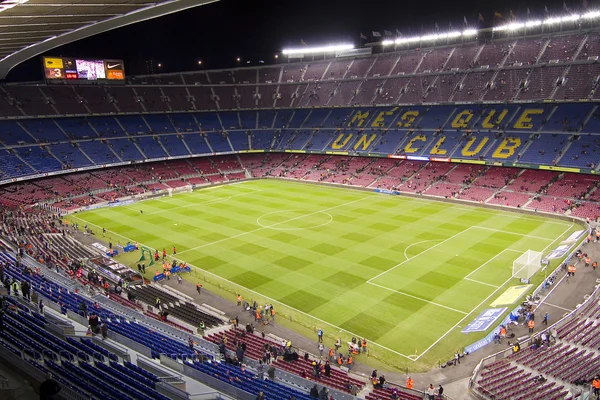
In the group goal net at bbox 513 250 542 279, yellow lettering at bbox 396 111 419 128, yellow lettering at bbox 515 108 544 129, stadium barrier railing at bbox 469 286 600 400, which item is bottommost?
stadium barrier railing at bbox 469 286 600 400

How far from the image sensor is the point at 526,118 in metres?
60.2

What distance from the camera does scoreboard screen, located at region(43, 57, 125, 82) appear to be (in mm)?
64875

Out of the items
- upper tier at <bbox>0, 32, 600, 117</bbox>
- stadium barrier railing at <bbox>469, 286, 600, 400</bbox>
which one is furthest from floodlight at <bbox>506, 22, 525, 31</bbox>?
stadium barrier railing at <bbox>469, 286, 600, 400</bbox>

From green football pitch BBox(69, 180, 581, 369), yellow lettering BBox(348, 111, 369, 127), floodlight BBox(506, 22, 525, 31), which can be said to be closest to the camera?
green football pitch BBox(69, 180, 581, 369)

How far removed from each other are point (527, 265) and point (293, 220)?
23799 mm

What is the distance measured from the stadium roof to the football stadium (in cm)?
20

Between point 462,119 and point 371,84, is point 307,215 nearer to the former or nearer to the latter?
point 462,119

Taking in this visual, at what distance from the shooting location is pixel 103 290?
28.1 m

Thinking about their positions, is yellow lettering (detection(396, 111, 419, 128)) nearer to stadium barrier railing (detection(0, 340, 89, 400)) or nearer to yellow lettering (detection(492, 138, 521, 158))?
yellow lettering (detection(492, 138, 521, 158))

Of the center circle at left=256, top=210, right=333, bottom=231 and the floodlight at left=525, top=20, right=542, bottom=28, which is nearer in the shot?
the center circle at left=256, top=210, right=333, bottom=231

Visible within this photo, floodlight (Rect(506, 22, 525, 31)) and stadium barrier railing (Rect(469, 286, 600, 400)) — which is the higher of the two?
floodlight (Rect(506, 22, 525, 31))

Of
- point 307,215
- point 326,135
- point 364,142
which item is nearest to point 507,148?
point 364,142

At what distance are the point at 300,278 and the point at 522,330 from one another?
14.9 m

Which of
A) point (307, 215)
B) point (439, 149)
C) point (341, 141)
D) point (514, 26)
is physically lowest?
point (307, 215)
